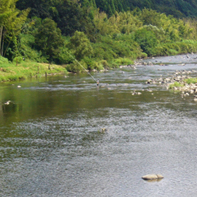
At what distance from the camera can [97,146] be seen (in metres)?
17.2

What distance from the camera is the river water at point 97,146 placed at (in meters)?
12.9

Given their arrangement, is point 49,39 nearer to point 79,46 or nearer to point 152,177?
point 79,46

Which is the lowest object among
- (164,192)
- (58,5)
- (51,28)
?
(164,192)

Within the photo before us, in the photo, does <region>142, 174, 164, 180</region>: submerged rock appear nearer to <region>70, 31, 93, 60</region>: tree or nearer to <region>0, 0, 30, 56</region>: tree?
<region>0, 0, 30, 56</region>: tree

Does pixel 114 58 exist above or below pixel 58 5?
below

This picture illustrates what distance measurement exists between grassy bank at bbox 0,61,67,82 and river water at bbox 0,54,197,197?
14.1 meters

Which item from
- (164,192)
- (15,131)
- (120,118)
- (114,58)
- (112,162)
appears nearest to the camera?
(164,192)

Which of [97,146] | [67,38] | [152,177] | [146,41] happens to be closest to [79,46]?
[67,38]

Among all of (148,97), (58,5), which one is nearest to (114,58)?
(58,5)

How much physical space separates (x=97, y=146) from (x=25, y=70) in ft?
110

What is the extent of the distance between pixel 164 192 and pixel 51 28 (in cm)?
4797

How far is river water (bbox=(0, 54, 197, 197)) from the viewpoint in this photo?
12.9 metres

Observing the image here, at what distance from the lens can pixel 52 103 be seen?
94.6 ft

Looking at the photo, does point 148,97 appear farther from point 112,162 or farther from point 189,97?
point 112,162
